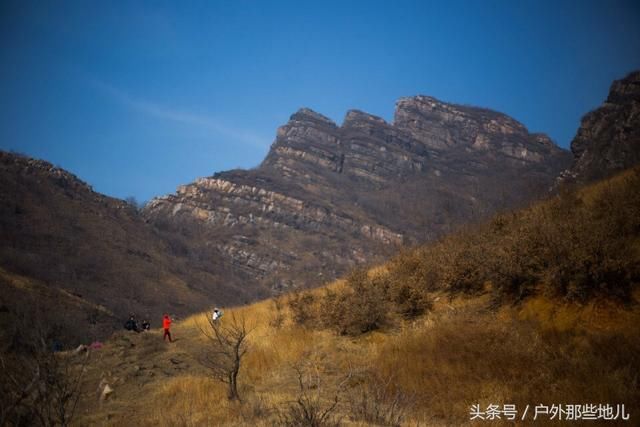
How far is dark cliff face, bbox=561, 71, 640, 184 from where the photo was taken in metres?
37.6

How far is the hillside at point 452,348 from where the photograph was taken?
5953 mm

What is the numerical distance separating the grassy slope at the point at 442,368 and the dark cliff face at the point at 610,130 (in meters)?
31.6

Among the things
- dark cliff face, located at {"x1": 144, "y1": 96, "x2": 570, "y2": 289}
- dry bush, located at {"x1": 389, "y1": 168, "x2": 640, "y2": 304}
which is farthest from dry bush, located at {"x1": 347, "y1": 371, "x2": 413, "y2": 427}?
dark cliff face, located at {"x1": 144, "y1": 96, "x2": 570, "y2": 289}

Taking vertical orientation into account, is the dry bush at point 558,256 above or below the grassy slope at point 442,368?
above

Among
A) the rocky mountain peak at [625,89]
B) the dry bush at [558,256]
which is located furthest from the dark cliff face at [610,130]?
the dry bush at [558,256]

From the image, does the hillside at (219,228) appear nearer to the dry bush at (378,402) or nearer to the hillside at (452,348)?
the hillside at (452,348)

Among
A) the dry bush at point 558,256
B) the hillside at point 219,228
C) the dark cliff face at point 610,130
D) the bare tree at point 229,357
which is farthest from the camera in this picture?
the hillside at point 219,228

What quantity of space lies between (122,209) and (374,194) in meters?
108

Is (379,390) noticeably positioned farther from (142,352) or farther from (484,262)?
(142,352)

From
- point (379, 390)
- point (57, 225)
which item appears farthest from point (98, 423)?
point (57, 225)

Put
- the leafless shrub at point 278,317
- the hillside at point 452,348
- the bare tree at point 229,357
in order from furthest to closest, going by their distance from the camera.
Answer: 1. the leafless shrub at point 278,317
2. the bare tree at point 229,357
3. the hillside at point 452,348

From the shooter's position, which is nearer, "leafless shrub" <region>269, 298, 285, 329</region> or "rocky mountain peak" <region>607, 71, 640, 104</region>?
"leafless shrub" <region>269, 298, 285, 329</region>

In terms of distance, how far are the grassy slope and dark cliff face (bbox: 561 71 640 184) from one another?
31568 millimetres

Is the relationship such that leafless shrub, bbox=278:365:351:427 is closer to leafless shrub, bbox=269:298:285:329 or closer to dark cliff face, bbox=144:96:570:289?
leafless shrub, bbox=269:298:285:329
